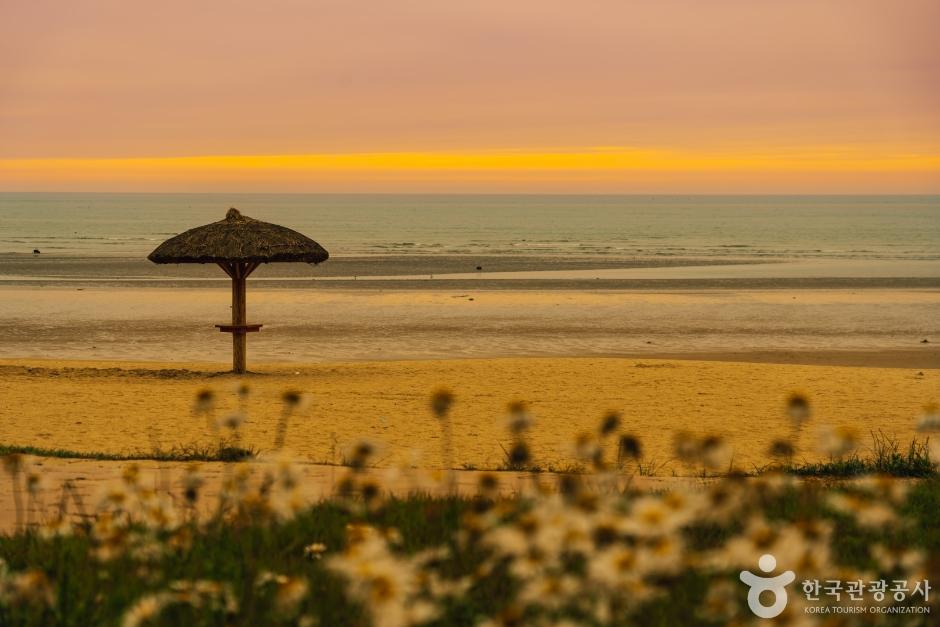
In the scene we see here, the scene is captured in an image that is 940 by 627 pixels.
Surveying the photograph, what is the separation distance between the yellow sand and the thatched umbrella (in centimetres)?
96

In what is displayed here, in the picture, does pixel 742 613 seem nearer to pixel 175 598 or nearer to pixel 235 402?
pixel 175 598

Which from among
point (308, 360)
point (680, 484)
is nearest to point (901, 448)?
point (680, 484)

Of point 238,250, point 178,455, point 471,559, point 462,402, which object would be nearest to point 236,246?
point 238,250

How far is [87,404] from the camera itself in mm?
14148

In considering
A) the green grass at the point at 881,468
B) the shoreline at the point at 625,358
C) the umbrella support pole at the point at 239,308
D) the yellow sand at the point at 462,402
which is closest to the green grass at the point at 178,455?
the yellow sand at the point at 462,402

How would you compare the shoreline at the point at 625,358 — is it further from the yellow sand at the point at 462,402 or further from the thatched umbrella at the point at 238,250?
the thatched umbrella at the point at 238,250

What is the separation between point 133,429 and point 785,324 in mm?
18184

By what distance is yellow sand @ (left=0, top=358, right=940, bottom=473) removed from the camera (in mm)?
11680

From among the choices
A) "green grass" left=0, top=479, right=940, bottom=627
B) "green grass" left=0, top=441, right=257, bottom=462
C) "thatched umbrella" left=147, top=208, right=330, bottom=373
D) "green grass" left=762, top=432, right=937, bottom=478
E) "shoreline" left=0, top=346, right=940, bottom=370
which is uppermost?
"thatched umbrella" left=147, top=208, right=330, bottom=373

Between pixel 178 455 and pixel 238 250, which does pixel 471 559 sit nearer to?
pixel 178 455

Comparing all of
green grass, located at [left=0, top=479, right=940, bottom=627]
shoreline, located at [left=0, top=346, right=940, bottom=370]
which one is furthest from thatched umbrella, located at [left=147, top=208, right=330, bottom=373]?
green grass, located at [left=0, top=479, right=940, bottom=627]

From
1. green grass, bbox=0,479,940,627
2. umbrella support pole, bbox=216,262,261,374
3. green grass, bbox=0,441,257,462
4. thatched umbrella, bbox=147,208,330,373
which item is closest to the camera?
green grass, bbox=0,479,940,627

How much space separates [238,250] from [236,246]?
0.10 metres

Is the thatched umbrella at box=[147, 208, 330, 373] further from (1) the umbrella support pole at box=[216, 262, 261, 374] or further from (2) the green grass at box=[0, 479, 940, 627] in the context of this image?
(2) the green grass at box=[0, 479, 940, 627]
